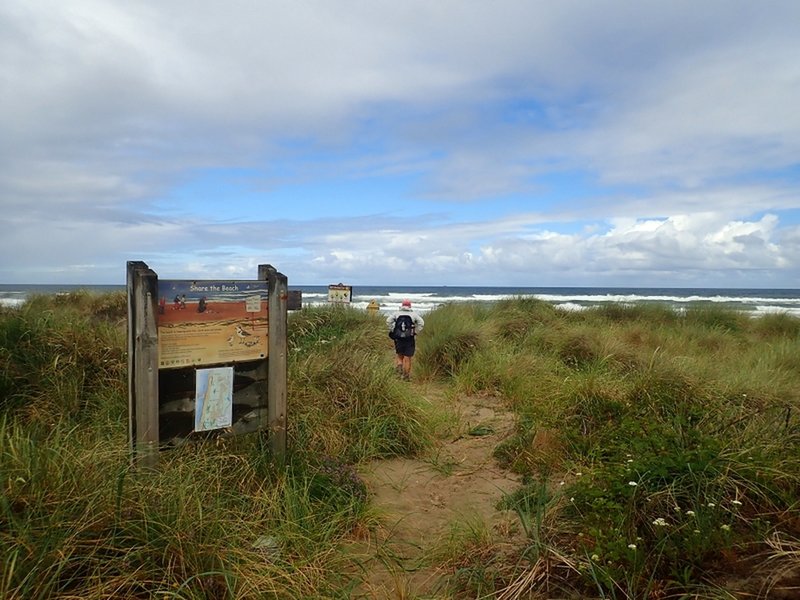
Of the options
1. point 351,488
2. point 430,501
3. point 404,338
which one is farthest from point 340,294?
point 351,488

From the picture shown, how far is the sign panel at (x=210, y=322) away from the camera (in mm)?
4238

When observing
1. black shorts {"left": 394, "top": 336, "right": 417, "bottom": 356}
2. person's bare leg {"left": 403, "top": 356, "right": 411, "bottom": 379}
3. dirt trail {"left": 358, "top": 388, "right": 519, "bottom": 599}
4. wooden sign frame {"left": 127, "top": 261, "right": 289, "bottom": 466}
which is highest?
wooden sign frame {"left": 127, "top": 261, "right": 289, "bottom": 466}

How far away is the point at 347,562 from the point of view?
381cm

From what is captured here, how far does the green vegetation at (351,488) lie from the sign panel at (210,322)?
737mm

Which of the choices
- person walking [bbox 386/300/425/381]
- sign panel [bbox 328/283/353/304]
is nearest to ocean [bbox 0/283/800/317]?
sign panel [bbox 328/283/353/304]

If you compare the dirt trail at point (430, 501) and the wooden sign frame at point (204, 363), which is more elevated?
the wooden sign frame at point (204, 363)

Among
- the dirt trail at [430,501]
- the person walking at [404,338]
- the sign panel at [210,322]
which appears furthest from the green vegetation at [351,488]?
the person walking at [404,338]

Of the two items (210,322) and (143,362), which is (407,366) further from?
(143,362)

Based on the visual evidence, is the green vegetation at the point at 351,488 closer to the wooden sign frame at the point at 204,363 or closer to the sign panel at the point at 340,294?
the wooden sign frame at the point at 204,363

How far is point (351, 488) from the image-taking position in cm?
472

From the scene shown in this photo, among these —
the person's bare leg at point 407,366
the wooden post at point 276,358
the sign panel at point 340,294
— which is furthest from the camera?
the sign panel at point 340,294

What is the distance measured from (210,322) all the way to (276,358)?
0.67 m

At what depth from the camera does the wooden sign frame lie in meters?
4.05

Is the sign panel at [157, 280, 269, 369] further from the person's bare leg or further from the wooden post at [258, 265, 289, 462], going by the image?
the person's bare leg
